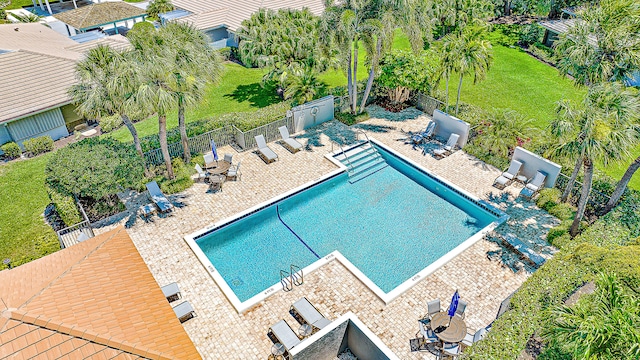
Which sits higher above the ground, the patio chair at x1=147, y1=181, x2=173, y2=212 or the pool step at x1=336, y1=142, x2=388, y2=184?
the patio chair at x1=147, y1=181, x2=173, y2=212

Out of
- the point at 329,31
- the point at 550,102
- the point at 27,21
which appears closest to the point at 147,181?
the point at 329,31

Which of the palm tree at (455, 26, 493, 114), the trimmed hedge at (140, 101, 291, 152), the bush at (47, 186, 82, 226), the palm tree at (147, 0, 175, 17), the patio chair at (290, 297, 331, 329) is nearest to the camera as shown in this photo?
the patio chair at (290, 297, 331, 329)

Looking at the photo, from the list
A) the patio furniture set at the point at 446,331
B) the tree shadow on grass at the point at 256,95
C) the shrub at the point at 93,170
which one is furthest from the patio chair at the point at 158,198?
the patio furniture set at the point at 446,331

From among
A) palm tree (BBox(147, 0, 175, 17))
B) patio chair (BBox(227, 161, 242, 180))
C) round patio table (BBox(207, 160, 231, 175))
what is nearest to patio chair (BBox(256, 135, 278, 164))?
patio chair (BBox(227, 161, 242, 180))

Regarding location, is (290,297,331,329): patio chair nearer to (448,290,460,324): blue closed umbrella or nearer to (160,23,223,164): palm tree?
(448,290,460,324): blue closed umbrella

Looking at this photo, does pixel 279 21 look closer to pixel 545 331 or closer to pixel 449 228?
pixel 449 228

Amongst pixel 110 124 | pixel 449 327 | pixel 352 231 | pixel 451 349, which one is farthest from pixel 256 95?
pixel 451 349

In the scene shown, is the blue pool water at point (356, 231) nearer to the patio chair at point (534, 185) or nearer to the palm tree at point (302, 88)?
the patio chair at point (534, 185)

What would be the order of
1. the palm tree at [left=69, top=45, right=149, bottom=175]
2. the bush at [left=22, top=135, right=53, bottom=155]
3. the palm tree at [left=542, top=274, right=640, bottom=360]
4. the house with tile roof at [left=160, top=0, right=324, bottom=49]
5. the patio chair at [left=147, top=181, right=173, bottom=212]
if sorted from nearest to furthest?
1. the palm tree at [left=542, top=274, right=640, bottom=360]
2. the palm tree at [left=69, top=45, right=149, bottom=175]
3. the patio chair at [left=147, top=181, right=173, bottom=212]
4. the bush at [left=22, top=135, right=53, bottom=155]
5. the house with tile roof at [left=160, top=0, right=324, bottom=49]
